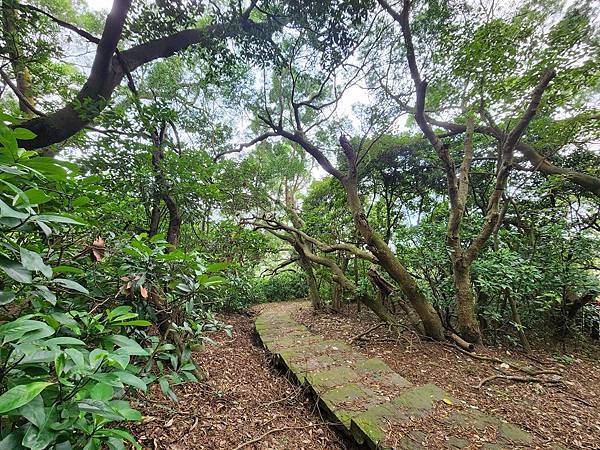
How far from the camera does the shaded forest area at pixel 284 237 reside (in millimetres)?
786

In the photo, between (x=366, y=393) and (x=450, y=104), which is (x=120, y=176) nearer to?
(x=366, y=393)

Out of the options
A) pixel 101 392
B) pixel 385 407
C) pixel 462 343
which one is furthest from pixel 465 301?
pixel 101 392

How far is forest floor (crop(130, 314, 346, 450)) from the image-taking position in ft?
4.75

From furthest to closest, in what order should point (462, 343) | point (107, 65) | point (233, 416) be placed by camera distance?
1. point (462, 343)
2. point (107, 65)
3. point (233, 416)

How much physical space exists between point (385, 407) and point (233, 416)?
3.80ft

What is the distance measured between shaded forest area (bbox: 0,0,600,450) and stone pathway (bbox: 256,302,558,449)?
0.17 meters

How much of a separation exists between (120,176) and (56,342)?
96.2 inches

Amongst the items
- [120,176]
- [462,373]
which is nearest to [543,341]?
[462,373]

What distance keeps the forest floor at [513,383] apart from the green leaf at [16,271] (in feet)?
7.30

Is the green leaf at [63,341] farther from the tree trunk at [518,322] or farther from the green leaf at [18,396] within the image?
the tree trunk at [518,322]

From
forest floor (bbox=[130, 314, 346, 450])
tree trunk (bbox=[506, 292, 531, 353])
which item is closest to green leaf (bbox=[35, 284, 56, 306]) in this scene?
forest floor (bbox=[130, 314, 346, 450])

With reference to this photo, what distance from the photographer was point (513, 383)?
6.98 ft

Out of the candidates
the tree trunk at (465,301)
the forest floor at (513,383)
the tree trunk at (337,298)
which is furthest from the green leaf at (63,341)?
the tree trunk at (337,298)

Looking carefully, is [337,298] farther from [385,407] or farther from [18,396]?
[18,396]
